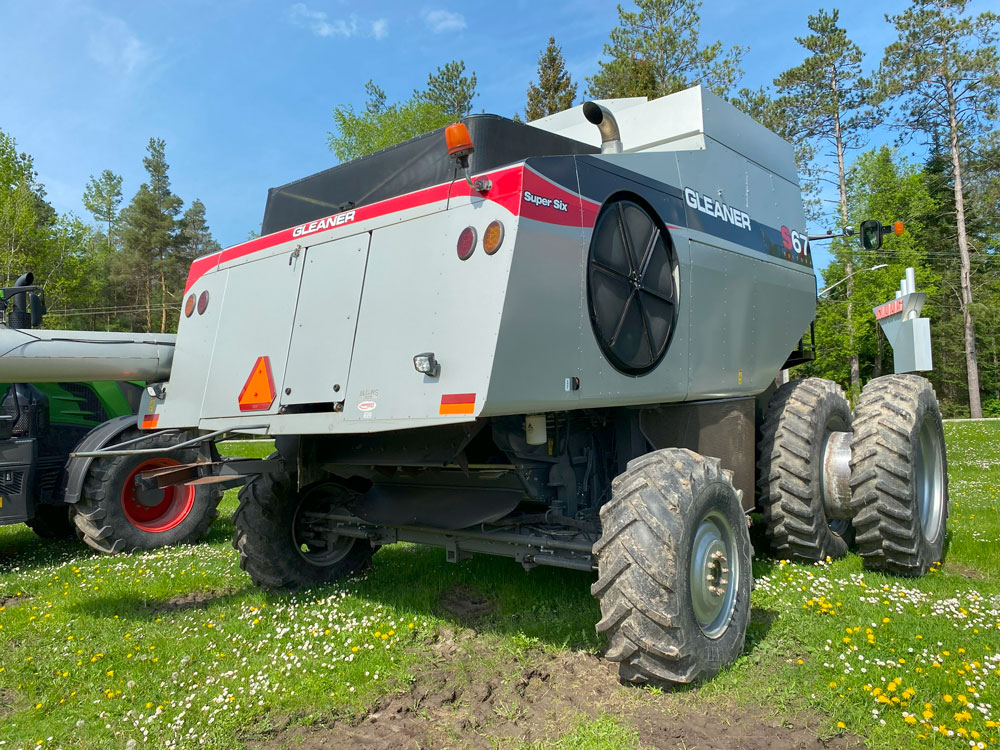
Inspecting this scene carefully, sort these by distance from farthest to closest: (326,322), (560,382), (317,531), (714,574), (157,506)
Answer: (157,506) < (317,531) < (326,322) < (714,574) < (560,382)

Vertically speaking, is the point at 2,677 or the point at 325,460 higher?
the point at 325,460

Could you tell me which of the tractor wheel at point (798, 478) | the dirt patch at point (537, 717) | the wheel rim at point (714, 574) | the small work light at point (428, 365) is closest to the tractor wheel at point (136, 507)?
the dirt patch at point (537, 717)

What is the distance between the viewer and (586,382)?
369 cm

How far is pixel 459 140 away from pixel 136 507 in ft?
20.0

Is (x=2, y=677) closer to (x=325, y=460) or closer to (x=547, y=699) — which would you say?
(x=325, y=460)

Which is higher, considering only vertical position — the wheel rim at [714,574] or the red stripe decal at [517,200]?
the red stripe decal at [517,200]

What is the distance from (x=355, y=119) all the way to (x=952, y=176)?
2812 cm

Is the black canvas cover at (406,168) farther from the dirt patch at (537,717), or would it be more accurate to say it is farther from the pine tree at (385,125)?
the pine tree at (385,125)

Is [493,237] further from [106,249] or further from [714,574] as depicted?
[106,249]

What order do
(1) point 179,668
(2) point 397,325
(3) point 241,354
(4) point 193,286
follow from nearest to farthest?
(2) point 397,325, (1) point 179,668, (3) point 241,354, (4) point 193,286

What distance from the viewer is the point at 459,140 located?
364 cm

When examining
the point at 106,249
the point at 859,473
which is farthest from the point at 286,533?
the point at 106,249

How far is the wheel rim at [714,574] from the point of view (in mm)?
3695

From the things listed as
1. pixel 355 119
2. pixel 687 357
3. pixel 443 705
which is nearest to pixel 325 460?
pixel 443 705
